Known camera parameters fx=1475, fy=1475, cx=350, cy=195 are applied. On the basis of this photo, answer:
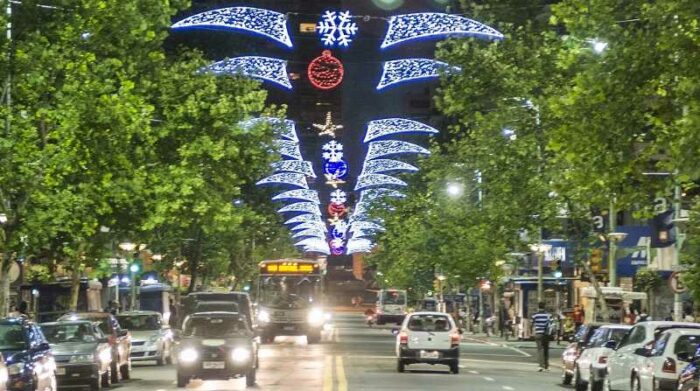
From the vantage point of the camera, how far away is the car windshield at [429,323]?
4031 centimetres

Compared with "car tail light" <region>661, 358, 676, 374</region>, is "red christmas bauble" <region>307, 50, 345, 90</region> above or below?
above

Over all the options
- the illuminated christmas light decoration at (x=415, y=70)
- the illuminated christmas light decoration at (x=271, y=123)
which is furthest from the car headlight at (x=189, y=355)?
the illuminated christmas light decoration at (x=415, y=70)

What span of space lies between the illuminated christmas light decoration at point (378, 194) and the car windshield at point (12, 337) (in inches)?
3317

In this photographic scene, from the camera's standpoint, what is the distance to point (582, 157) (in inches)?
1128

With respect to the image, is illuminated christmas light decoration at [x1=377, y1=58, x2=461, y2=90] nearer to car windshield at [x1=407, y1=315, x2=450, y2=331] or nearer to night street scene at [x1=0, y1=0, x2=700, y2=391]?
night street scene at [x1=0, y1=0, x2=700, y2=391]

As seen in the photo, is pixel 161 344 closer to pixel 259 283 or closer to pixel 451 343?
pixel 451 343

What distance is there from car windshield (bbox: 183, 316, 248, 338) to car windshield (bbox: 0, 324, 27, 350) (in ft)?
22.8

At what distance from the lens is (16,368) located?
80.1 feet

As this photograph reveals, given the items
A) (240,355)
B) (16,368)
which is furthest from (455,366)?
(16,368)

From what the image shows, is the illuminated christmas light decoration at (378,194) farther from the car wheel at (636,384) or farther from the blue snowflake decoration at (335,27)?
the car wheel at (636,384)

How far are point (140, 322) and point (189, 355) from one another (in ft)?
46.8

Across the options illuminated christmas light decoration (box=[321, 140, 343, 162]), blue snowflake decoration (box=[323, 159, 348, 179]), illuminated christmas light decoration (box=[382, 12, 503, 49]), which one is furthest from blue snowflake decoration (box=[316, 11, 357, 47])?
illuminated christmas light decoration (box=[321, 140, 343, 162])

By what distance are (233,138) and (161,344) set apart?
678 cm

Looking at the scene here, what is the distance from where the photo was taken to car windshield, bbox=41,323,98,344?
112ft
